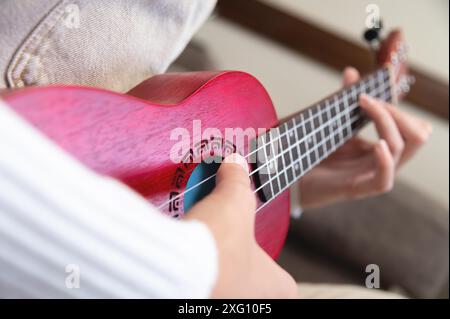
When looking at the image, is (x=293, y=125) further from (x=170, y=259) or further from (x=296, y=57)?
(x=296, y=57)

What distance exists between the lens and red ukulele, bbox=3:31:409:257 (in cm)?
31

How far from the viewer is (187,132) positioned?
41 cm

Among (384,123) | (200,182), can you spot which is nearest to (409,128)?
(384,123)

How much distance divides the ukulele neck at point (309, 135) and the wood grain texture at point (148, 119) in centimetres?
2

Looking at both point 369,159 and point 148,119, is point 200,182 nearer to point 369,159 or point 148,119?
point 148,119

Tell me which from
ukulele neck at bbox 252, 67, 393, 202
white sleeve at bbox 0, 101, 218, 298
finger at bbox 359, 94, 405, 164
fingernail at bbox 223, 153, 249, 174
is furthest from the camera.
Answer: finger at bbox 359, 94, 405, 164

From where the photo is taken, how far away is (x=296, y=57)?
1.17 metres

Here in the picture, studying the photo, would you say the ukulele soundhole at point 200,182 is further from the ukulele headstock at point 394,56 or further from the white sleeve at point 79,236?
the ukulele headstock at point 394,56

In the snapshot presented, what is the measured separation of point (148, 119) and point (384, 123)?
0.46m

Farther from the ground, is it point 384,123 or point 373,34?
point 373,34

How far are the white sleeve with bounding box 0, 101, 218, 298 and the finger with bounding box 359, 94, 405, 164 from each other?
0.50 m

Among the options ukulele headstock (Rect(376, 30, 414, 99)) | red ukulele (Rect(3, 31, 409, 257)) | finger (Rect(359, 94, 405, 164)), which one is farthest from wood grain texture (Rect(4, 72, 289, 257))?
ukulele headstock (Rect(376, 30, 414, 99))

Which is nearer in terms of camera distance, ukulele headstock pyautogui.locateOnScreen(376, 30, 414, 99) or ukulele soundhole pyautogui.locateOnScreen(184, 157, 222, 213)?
ukulele soundhole pyautogui.locateOnScreen(184, 157, 222, 213)

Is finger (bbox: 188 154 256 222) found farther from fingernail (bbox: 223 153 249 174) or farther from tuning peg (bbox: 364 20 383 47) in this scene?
tuning peg (bbox: 364 20 383 47)
